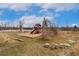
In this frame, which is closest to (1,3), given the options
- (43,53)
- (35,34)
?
(35,34)

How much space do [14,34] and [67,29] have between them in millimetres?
513

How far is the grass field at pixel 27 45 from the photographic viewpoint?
163 cm

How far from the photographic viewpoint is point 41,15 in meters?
1.65

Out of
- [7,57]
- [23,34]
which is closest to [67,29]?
[23,34]

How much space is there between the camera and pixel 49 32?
1.67 m

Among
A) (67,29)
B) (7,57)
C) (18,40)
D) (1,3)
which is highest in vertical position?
(1,3)

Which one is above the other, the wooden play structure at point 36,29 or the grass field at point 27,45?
the wooden play structure at point 36,29

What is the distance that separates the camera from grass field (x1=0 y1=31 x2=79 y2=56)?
163 cm

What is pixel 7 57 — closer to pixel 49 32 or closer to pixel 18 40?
pixel 18 40

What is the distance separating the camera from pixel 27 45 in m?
1.65

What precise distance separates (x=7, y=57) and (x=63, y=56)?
531mm

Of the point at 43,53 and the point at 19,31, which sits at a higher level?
the point at 19,31

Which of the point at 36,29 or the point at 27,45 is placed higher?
the point at 36,29

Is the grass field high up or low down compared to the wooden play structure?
down
